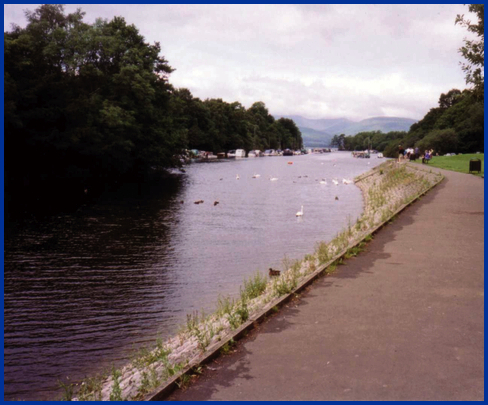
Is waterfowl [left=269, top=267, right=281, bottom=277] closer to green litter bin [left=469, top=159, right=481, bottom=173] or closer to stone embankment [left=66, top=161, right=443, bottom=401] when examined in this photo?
stone embankment [left=66, top=161, right=443, bottom=401]

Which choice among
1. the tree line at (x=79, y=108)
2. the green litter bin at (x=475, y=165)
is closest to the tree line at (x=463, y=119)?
the green litter bin at (x=475, y=165)

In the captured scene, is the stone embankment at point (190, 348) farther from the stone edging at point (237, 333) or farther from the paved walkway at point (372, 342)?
the paved walkway at point (372, 342)

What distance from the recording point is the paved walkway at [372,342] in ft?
17.4

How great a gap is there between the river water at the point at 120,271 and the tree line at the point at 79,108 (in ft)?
39.2

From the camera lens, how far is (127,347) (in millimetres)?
8859

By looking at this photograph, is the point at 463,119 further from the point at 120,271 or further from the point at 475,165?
the point at 120,271

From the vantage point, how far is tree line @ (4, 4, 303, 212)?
37406 millimetres

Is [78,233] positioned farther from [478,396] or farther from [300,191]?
[300,191]

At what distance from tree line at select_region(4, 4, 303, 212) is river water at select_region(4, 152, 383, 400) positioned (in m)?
11.9

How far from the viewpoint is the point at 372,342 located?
6547 millimetres

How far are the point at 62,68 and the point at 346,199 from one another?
27777 mm

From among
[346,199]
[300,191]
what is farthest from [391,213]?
[300,191]

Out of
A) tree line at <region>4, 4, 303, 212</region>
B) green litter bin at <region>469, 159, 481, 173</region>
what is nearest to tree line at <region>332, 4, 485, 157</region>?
green litter bin at <region>469, 159, 481, 173</region>

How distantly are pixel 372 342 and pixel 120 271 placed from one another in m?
9.42
